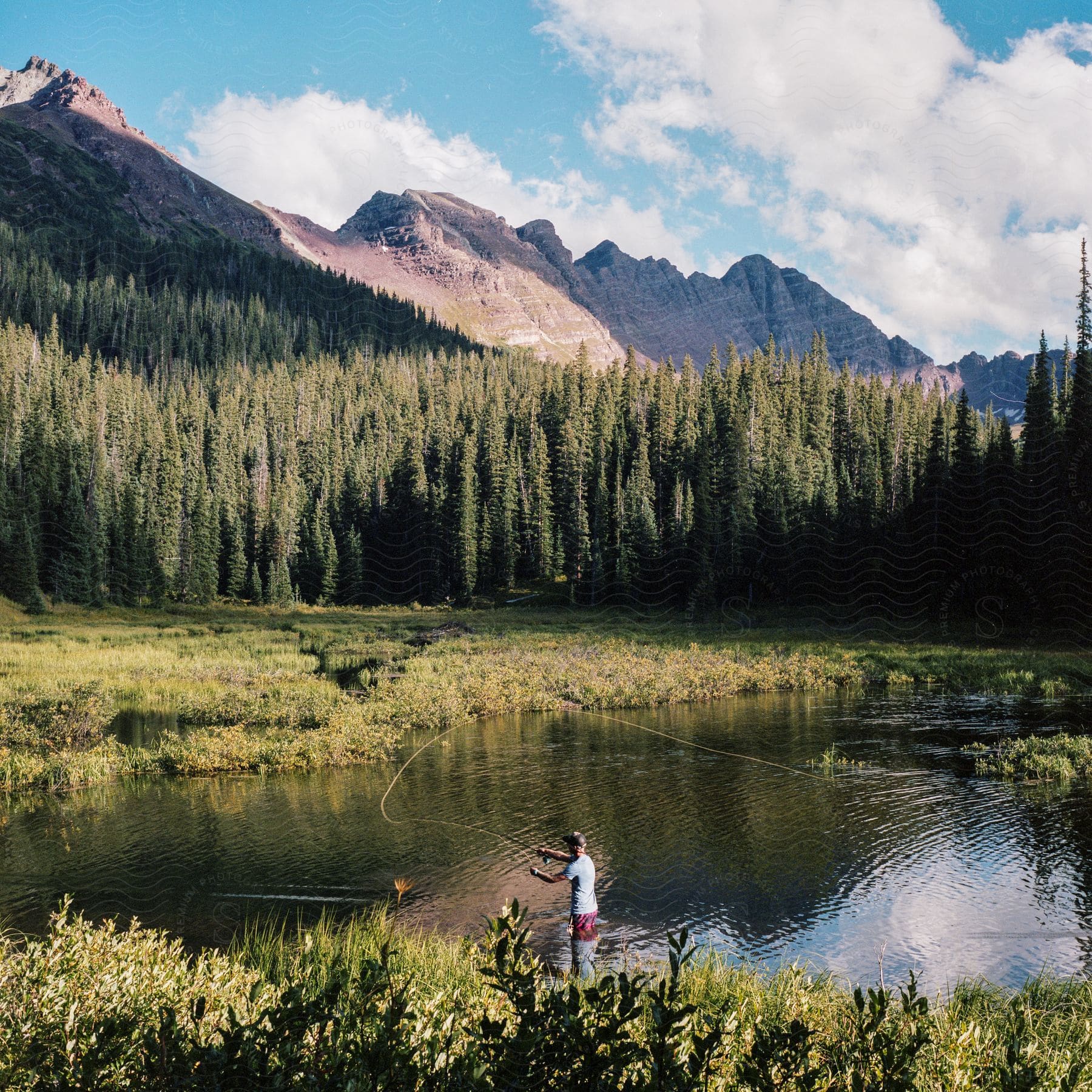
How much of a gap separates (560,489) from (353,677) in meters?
66.5

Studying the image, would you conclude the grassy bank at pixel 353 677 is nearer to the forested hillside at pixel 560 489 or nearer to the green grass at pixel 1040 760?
the forested hillside at pixel 560 489

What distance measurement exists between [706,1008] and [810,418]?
371ft

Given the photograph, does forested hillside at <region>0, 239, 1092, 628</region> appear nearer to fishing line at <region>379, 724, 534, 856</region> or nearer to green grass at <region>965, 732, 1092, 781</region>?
green grass at <region>965, 732, 1092, 781</region>

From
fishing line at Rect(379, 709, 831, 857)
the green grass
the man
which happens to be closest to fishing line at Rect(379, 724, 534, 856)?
fishing line at Rect(379, 709, 831, 857)

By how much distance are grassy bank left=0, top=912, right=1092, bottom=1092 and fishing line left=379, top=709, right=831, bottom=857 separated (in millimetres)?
10051

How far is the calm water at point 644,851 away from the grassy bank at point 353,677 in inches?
77.6

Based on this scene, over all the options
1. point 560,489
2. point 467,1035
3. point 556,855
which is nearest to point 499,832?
point 556,855

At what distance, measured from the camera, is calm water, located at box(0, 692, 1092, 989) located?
13.4 metres

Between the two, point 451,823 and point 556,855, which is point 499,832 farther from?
point 556,855

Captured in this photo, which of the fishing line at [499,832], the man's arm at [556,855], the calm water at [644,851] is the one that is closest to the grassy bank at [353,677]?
the fishing line at [499,832]

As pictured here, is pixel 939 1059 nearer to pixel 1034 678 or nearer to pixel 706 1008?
pixel 706 1008

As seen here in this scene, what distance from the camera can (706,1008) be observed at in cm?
852

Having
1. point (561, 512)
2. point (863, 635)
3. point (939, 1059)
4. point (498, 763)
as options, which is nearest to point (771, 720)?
point (498, 763)

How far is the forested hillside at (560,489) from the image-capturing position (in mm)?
63156
